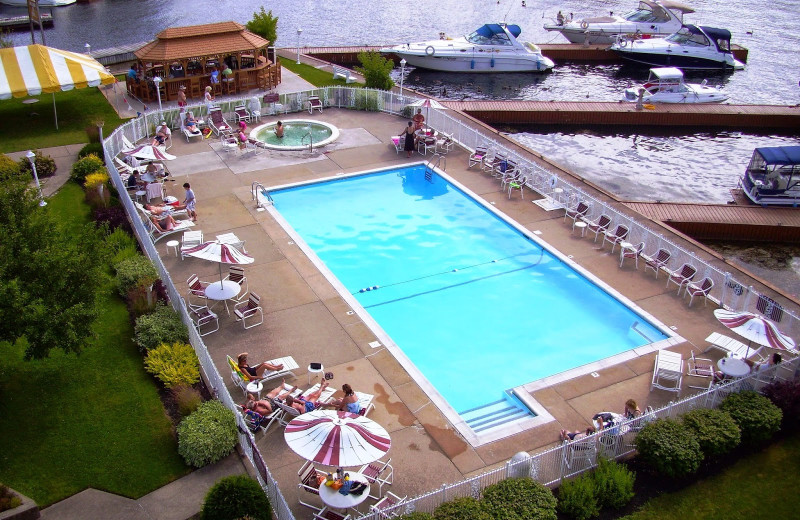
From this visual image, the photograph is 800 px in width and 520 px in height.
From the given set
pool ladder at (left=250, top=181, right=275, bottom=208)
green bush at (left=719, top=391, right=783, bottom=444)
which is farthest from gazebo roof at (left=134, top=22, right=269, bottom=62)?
green bush at (left=719, top=391, right=783, bottom=444)

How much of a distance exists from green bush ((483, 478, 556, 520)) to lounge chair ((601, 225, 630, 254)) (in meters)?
11.3

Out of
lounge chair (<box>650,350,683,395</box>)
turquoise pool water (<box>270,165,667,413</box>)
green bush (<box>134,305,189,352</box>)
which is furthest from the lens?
turquoise pool water (<box>270,165,667,413</box>)

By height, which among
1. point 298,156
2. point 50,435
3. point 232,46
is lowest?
point 50,435

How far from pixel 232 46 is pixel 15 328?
2342 centimetres

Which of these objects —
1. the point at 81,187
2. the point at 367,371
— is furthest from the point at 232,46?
the point at 367,371

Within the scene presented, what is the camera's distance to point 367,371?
57.3 ft

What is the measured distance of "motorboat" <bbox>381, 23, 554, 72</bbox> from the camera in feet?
149

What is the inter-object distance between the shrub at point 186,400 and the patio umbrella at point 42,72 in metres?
20.5

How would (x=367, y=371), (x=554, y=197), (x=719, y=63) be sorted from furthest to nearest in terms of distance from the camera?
(x=719, y=63) → (x=554, y=197) → (x=367, y=371)

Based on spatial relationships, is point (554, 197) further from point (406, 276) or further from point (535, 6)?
point (535, 6)

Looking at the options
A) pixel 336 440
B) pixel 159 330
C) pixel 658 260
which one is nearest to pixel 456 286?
pixel 658 260

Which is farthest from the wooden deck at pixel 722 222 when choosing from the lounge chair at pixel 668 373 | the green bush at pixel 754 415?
the green bush at pixel 754 415

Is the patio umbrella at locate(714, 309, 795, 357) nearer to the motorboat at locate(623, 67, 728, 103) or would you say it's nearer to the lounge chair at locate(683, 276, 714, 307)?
the lounge chair at locate(683, 276, 714, 307)

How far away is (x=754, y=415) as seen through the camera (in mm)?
15523
